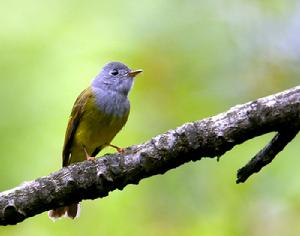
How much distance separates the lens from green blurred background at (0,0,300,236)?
4.20 m

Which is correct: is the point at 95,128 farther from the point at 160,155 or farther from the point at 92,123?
the point at 160,155

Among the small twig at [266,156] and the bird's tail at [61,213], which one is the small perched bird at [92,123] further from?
the small twig at [266,156]

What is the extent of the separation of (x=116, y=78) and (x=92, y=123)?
0.63 meters

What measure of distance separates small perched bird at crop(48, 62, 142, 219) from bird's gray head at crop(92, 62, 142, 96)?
39 millimetres

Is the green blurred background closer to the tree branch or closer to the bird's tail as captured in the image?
the bird's tail

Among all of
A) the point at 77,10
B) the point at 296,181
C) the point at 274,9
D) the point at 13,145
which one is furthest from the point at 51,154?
the point at 274,9

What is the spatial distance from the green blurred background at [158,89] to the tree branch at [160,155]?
123 cm

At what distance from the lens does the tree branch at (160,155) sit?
271 centimetres

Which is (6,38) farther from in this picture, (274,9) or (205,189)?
(274,9)

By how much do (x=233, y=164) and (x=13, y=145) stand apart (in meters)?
1.63

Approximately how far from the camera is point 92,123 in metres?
4.42

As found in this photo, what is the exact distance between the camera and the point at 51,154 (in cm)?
434

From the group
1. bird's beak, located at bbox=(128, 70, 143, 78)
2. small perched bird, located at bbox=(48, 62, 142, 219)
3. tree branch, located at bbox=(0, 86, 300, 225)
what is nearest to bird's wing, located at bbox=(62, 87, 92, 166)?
small perched bird, located at bbox=(48, 62, 142, 219)

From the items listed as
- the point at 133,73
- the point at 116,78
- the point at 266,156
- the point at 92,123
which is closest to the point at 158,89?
the point at 133,73
